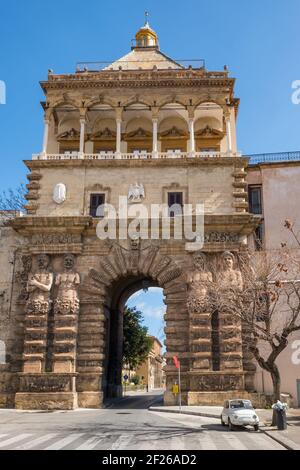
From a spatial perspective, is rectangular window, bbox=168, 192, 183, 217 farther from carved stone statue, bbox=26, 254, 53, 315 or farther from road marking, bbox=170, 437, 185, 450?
road marking, bbox=170, 437, 185, 450

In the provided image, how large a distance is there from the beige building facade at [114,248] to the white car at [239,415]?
6.88 metres

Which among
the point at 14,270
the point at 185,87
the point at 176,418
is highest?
the point at 185,87

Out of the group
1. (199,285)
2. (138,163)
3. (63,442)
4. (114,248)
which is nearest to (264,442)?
(63,442)

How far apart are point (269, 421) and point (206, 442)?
659 cm

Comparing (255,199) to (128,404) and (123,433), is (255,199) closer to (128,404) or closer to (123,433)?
(128,404)

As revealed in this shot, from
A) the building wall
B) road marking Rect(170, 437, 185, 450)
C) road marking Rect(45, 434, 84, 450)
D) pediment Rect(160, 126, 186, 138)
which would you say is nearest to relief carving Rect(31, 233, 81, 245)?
the building wall

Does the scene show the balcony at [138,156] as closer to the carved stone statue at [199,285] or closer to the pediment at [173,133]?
the pediment at [173,133]

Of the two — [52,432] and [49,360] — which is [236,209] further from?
[52,432]

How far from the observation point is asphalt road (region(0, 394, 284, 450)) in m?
13.3

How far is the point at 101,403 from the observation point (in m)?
26.7
